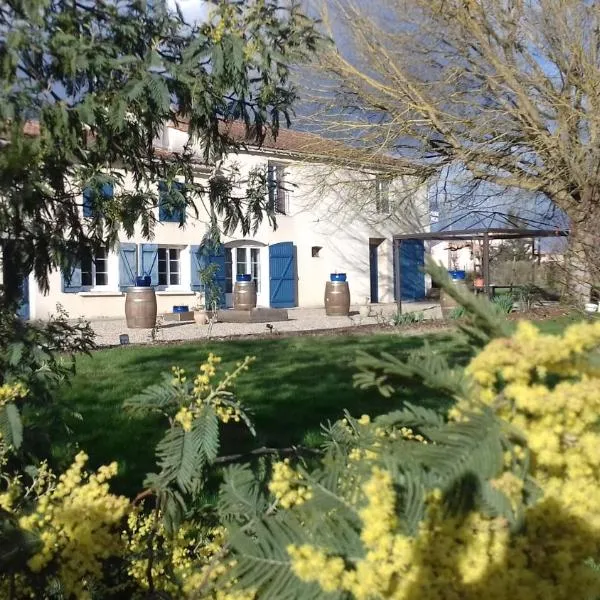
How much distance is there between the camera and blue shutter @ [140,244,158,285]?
18578 mm

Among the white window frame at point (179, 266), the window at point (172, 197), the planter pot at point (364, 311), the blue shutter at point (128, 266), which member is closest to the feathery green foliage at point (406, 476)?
the window at point (172, 197)

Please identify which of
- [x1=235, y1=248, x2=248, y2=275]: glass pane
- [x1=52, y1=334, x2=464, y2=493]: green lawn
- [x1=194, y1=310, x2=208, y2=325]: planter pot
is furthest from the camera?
[x1=235, y1=248, x2=248, y2=275]: glass pane

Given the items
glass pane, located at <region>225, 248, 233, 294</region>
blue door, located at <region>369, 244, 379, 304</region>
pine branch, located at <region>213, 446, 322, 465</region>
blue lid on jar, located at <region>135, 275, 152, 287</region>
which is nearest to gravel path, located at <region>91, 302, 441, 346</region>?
blue lid on jar, located at <region>135, 275, 152, 287</region>

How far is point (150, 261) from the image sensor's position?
1872cm

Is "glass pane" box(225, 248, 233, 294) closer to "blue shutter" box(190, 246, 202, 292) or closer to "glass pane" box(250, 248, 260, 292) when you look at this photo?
"glass pane" box(250, 248, 260, 292)

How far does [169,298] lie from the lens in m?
19.3

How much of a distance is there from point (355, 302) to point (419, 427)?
23.1m

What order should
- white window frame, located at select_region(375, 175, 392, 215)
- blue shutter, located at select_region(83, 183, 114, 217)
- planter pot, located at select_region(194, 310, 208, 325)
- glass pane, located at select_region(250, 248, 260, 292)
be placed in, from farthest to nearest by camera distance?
glass pane, located at select_region(250, 248, 260, 292) → planter pot, located at select_region(194, 310, 208, 325) → white window frame, located at select_region(375, 175, 392, 215) → blue shutter, located at select_region(83, 183, 114, 217)

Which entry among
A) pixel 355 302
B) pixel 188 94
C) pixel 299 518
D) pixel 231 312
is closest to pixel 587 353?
pixel 299 518

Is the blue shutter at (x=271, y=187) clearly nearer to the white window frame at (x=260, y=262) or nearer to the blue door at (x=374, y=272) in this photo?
the white window frame at (x=260, y=262)

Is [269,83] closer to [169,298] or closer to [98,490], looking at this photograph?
[98,490]

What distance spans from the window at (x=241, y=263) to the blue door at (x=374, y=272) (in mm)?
5275

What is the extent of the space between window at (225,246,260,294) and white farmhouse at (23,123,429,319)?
32mm

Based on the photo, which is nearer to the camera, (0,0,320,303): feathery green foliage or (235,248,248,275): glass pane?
(0,0,320,303): feathery green foliage
